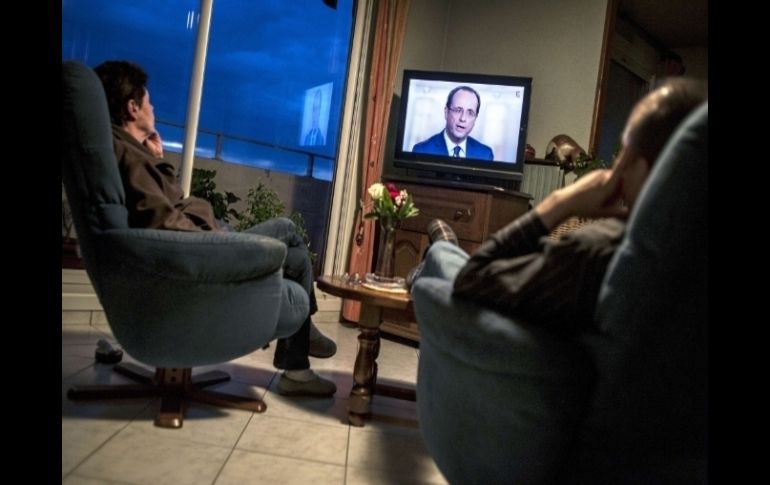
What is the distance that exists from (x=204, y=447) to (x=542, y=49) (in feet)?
1.86

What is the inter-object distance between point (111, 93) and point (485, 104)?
1.30 ft

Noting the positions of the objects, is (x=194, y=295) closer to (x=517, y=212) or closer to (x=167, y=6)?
(x=167, y=6)

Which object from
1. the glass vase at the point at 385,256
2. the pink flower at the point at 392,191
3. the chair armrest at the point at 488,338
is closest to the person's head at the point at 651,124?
the chair armrest at the point at 488,338

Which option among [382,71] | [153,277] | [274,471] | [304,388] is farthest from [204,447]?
[382,71]

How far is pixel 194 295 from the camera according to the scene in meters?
0.74

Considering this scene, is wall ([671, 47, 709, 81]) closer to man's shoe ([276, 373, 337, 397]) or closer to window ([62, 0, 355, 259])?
window ([62, 0, 355, 259])

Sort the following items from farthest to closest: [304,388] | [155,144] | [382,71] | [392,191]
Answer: [382,71] < [304,388] < [392,191] < [155,144]

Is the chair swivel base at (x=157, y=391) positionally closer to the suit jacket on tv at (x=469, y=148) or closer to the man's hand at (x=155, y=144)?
the man's hand at (x=155, y=144)

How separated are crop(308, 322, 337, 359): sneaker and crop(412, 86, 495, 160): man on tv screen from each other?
35.0 inches

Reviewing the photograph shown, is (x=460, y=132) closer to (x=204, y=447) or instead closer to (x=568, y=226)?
(x=568, y=226)

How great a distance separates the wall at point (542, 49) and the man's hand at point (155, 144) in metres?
0.42

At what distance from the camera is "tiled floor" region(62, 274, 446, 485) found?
1.57ft

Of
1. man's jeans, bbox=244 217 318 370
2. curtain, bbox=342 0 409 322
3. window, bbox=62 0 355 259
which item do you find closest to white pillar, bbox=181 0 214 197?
window, bbox=62 0 355 259

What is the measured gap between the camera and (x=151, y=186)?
786 millimetres
